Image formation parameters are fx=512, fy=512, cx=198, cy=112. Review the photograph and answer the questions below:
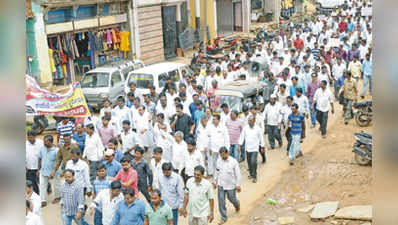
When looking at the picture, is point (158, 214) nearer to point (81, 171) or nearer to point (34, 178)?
point (81, 171)

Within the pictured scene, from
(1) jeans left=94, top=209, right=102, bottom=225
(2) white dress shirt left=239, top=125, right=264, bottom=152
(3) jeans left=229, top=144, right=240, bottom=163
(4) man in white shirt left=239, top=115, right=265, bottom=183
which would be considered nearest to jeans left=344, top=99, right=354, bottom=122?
(3) jeans left=229, top=144, right=240, bottom=163

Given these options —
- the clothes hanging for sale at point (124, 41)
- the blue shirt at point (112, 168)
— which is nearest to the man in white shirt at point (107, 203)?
the blue shirt at point (112, 168)

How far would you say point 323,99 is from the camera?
500 inches

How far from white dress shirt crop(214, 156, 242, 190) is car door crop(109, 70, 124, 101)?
8072 mm

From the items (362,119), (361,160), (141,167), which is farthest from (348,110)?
(141,167)

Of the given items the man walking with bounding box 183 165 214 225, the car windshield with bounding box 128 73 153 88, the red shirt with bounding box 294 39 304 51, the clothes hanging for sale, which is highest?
the clothes hanging for sale

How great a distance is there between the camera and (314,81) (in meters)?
13.9

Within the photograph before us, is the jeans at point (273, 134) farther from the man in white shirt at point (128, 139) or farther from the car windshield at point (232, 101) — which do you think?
the man in white shirt at point (128, 139)

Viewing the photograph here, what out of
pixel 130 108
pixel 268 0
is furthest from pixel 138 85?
pixel 268 0

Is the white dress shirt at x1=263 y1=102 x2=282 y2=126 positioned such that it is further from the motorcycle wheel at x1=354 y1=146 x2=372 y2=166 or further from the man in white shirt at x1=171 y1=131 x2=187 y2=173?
the man in white shirt at x1=171 y1=131 x2=187 y2=173

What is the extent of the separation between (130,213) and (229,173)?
88.0 inches

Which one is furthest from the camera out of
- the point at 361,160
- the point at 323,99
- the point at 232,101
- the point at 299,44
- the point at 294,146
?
the point at 299,44

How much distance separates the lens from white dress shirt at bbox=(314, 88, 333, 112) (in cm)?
1270

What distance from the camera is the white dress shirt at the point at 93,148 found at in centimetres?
939
